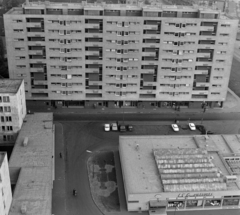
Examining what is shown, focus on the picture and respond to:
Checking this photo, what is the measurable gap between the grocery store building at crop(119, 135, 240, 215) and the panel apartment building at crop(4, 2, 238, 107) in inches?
923

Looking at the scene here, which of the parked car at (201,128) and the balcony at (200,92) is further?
the balcony at (200,92)

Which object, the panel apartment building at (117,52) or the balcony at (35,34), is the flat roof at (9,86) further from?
the balcony at (35,34)

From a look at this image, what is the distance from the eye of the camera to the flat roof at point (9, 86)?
7447 cm

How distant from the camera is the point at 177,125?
90.1 metres

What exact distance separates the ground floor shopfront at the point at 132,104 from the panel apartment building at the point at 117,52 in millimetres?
398

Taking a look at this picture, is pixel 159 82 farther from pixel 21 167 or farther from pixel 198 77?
pixel 21 167

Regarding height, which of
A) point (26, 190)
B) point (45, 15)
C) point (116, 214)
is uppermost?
point (45, 15)

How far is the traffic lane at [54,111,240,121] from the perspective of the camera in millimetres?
92125

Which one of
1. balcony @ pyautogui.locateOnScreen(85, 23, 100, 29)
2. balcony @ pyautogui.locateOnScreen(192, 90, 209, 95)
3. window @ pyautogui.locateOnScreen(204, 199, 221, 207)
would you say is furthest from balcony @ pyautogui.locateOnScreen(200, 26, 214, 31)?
window @ pyautogui.locateOnScreen(204, 199, 221, 207)

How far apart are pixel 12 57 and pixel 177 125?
46.6 m

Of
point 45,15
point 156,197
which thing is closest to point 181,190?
point 156,197

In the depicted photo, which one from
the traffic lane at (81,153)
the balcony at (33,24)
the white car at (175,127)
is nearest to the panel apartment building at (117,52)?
the balcony at (33,24)

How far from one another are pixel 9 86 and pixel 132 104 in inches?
1400

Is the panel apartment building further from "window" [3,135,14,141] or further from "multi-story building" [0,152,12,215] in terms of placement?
"multi-story building" [0,152,12,215]
